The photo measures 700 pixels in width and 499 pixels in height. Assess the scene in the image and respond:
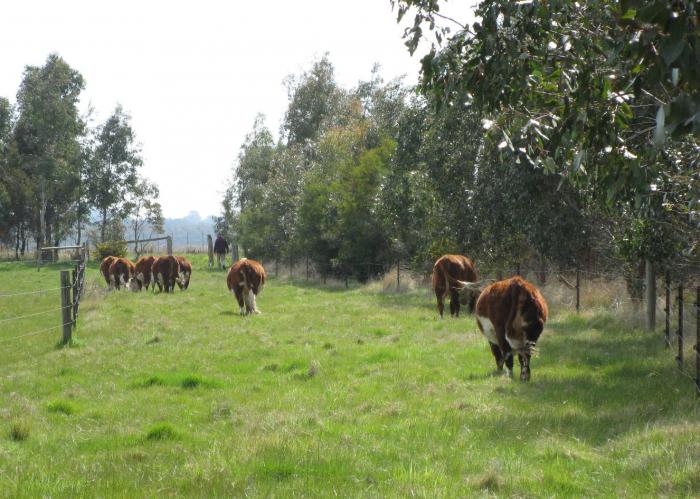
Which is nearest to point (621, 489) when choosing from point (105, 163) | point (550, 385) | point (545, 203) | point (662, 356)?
point (550, 385)

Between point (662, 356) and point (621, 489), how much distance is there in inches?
254

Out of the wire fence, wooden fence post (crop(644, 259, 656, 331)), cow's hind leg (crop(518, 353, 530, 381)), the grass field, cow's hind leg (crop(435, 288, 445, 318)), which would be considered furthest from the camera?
cow's hind leg (crop(435, 288, 445, 318))

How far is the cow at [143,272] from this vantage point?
30.1 meters

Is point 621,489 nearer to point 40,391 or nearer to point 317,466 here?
point 317,466

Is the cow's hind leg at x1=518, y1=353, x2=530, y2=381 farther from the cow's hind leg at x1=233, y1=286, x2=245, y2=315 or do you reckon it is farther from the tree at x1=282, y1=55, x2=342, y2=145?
the tree at x1=282, y1=55, x2=342, y2=145

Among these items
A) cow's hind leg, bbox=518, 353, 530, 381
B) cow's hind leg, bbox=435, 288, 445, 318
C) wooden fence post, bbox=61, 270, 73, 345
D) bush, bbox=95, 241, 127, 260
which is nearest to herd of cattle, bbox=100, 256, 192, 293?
wooden fence post, bbox=61, 270, 73, 345

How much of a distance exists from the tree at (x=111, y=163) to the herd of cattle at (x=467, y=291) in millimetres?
34318

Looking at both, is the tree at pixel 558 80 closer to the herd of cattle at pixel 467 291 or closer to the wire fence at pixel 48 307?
the herd of cattle at pixel 467 291

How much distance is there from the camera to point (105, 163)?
218 feet

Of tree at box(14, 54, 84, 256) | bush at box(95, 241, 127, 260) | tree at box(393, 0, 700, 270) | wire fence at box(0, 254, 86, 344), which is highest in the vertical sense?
tree at box(14, 54, 84, 256)

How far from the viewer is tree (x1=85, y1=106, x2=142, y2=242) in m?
65.9

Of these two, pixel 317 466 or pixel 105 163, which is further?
pixel 105 163

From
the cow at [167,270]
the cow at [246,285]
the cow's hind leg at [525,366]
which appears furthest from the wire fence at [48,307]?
the cow's hind leg at [525,366]

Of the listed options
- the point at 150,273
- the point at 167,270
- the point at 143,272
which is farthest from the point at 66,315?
the point at 143,272
